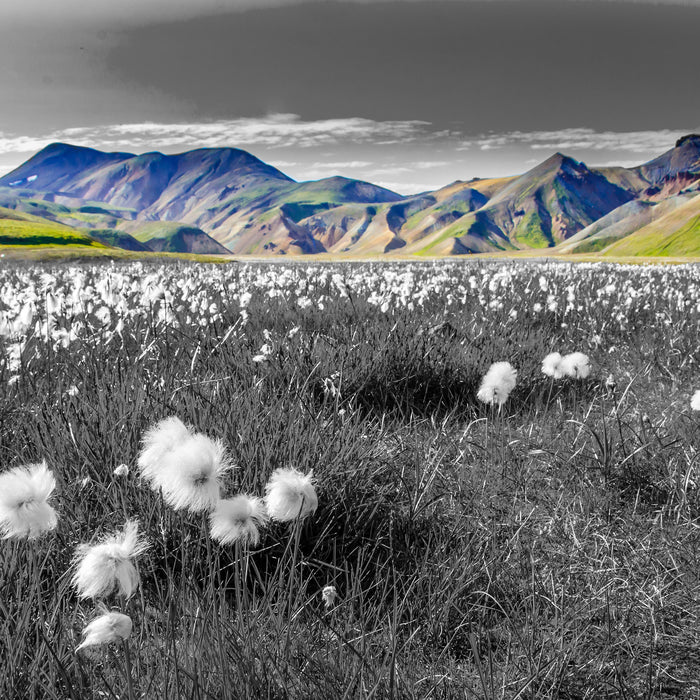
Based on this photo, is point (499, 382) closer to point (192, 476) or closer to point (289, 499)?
point (289, 499)

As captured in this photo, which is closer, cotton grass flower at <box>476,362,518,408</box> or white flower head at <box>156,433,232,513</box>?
white flower head at <box>156,433,232,513</box>

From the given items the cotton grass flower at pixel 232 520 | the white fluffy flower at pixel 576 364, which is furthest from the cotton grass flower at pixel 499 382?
the cotton grass flower at pixel 232 520

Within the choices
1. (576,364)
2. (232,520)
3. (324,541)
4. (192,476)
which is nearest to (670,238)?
(576,364)

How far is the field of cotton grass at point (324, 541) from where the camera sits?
1.45 m

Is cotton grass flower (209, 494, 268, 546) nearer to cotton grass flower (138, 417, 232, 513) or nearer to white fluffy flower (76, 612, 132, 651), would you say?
cotton grass flower (138, 417, 232, 513)

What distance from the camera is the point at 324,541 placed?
7.79 ft

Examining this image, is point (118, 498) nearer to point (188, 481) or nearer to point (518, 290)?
point (188, 481)

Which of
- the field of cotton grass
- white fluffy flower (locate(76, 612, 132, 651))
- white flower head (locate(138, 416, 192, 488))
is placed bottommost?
the field of cotton grass

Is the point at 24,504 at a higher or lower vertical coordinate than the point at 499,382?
higher

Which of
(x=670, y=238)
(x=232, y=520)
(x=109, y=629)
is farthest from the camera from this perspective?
(x=670, y=238)

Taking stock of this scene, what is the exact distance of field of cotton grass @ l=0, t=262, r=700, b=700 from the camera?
1449 mm

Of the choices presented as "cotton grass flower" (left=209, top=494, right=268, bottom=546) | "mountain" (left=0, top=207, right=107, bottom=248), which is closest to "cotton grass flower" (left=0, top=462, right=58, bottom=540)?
"cotton grass flower" (left=209, top=494, right=268, bottom=546)

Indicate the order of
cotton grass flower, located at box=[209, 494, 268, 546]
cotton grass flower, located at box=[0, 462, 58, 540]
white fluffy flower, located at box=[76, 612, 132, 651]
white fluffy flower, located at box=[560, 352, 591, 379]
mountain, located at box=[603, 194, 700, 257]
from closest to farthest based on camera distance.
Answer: white fluffy flower, located at box=[76, 612, 132, 651]
cotton grass flower, located at box=[0, 462, 58, 540]
cotton grass flower, located at box=[209, 494, 268, 546]
white fluffy flower, located at box=[560, 352, 591, 379]
mountain, located at box=[603, 194, 700, 257]

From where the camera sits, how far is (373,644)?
5.92ft
